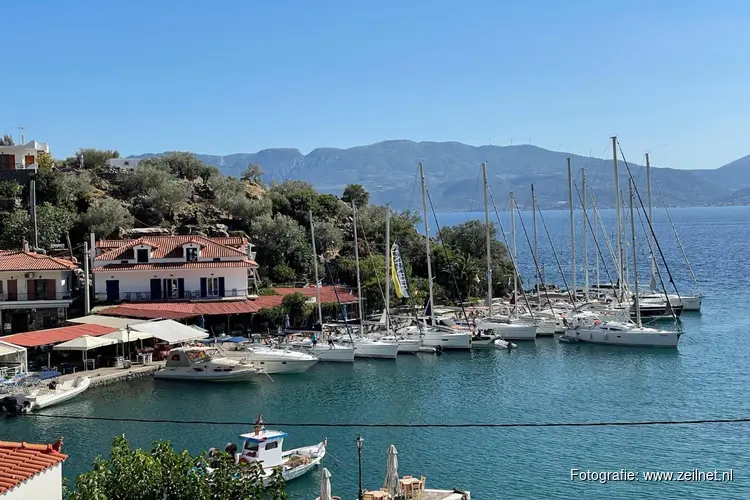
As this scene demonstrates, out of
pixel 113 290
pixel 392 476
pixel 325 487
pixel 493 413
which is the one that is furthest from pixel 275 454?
pixel 113 290

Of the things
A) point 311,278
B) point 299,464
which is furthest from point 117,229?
point 299,464

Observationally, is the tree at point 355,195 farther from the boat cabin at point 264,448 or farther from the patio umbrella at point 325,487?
the patio umbrella at point 325,487

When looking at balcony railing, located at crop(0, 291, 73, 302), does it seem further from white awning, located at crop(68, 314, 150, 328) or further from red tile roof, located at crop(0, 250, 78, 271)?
white awning, located at crop(68, 314, 150, 328)

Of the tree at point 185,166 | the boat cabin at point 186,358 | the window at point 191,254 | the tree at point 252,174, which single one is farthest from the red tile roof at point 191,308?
the tree at point 252,174

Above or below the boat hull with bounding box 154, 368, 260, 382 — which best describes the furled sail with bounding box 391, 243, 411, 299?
above

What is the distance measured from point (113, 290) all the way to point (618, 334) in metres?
34.3

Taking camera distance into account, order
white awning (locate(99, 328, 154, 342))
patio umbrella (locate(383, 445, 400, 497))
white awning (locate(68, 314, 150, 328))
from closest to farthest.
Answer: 1. patio umbrella (locate(383, 445, 400, 497))
2. white awning (locate(99, 328, 154, 342))
3. white awning (locate(68, 314, 150, 328))

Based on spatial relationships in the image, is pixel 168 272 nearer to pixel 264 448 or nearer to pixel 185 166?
pixel 264 448

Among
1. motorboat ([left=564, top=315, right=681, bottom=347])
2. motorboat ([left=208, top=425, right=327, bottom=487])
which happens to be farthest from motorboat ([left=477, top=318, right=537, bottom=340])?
motorboat ([left=208, top=425, right=327, bottom=487])

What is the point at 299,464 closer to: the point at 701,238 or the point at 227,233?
the point at 227,233

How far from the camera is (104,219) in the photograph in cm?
6544

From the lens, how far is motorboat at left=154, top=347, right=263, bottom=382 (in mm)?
43625

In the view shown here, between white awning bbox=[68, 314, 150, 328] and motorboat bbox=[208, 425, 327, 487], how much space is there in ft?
69.4

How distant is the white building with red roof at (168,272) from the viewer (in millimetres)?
54594
